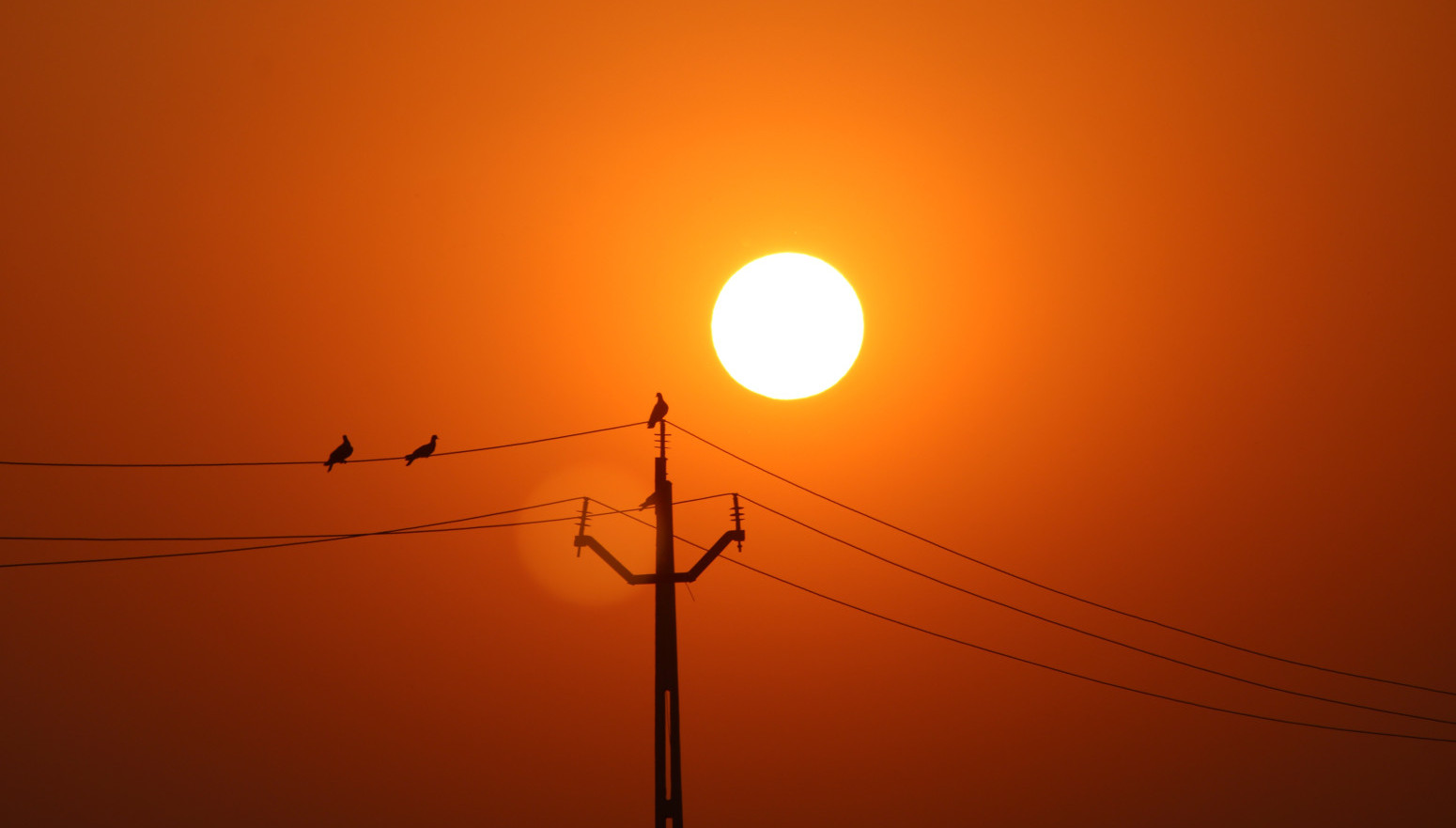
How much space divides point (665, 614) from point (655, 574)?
1.87 feet

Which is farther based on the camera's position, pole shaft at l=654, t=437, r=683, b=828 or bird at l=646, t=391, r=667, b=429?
bird at l=646, t=391, r=667, b=429

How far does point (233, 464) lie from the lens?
18.6 meters

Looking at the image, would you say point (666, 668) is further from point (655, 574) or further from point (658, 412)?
point (658, 412)

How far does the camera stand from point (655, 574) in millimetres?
11242

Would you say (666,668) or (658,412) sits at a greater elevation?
(658,412)

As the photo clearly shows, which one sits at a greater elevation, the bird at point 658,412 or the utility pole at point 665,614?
the bird at point 658,412

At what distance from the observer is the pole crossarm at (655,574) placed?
11367 millimetres

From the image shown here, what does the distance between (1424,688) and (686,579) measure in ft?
77.3

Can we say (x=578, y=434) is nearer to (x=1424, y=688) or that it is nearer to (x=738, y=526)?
(x=738, y=526)

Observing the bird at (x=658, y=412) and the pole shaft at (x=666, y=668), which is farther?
the bird at (x=658, y=412)

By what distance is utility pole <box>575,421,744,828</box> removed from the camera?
1029cm

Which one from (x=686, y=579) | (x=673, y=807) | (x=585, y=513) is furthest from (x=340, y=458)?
(x=673, y=807)

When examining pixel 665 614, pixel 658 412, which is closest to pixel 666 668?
pixel 665 614

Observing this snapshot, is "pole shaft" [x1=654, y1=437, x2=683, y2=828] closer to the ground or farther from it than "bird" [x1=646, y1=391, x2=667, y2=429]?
closer to the ground
